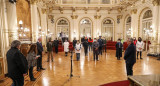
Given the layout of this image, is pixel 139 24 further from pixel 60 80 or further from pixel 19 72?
pixel 19 72

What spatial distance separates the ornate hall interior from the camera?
473 centimetres

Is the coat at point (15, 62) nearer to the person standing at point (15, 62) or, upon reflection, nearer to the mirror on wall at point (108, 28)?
the person standing at point (15, 62)

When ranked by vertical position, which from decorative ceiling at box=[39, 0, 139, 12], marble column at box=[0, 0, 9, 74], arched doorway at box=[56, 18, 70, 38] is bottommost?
marble column at box=[0, 0, 9, 74]

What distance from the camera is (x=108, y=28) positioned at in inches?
758

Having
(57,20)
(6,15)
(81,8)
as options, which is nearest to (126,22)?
(81,8)

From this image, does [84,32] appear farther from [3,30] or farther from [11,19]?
[3,30]

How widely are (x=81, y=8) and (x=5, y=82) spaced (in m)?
15.2

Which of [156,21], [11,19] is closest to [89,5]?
[156,21]

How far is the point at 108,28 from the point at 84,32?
5.06 meters

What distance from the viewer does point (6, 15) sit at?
5121mm

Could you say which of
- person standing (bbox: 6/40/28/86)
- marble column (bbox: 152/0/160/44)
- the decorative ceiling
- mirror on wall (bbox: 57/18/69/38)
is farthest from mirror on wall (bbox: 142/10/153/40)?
person standing (bbox: 6/40/28/86)

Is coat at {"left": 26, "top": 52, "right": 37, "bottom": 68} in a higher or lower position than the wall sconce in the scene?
lower

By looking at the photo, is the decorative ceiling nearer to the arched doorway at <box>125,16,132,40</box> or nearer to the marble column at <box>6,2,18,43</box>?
the arched doorway at <box>125,16,132,40</box>

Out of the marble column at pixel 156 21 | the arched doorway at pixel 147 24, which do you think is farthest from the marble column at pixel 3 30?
the arched doorway at pixel 147 24
